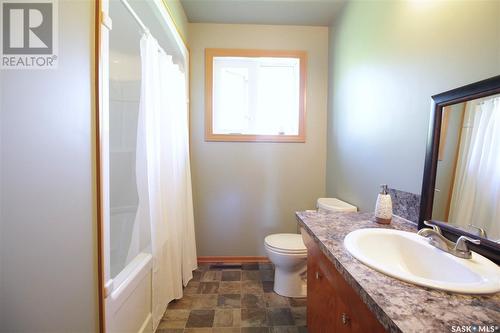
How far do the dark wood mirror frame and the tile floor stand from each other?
1137 millimetres

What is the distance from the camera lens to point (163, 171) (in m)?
1.63

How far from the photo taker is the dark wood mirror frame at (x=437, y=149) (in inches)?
30.7

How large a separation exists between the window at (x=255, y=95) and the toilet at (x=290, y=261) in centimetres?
102

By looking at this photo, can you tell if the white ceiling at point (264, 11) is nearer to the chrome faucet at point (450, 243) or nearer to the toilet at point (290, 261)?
the toilet at point (290, 261)

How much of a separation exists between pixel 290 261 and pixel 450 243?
1.16m

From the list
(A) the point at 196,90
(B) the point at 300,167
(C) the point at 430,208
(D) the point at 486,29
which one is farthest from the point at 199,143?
(D) the point at 486,29

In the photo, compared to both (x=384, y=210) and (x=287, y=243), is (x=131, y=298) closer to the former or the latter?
(x=287, y=243)

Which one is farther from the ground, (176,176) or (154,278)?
(176,176)

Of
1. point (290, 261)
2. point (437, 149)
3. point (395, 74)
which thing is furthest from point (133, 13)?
point (290, 261)

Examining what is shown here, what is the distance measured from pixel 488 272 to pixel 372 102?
121cm

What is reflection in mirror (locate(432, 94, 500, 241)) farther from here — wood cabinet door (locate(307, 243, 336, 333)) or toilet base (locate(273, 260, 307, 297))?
toilet base (locate(273, 260, 307, 297))

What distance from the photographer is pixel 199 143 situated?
93.9 inches

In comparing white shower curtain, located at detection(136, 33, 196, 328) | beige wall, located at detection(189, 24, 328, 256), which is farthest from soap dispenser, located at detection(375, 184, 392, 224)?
white shower curtain, located at detection(136, 33, 196, 328)

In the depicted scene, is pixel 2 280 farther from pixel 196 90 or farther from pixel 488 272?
pixel 196 90
